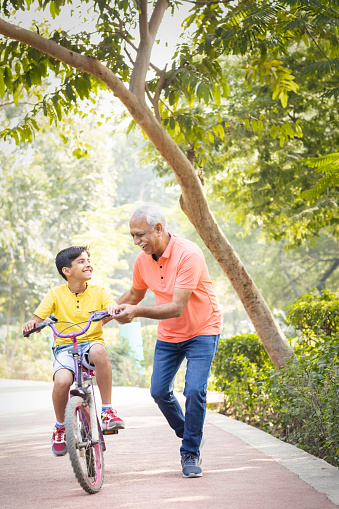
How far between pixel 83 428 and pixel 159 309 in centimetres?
94

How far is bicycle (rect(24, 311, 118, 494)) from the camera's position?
13.7 feet

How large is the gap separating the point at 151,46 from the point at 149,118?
3.97 feet

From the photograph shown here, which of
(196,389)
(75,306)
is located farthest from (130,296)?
(196,389)

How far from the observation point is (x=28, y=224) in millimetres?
26438

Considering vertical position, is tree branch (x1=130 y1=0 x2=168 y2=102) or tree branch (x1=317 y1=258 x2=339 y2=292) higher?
tree branch (x1=130 y1=0 x2=168 y2=102)

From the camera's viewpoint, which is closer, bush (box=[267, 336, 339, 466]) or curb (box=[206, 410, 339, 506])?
curb (box=[206, 410, 339, 506])

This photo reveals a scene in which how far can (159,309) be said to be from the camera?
4422 millimetres

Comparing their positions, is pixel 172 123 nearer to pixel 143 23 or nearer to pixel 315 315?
pixel 143 23

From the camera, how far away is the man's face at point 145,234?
466cm

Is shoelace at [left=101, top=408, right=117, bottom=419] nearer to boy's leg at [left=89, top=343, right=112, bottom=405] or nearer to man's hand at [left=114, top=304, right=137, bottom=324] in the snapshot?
boy's leg at [left=89, top=343, right=112, bottom=405]

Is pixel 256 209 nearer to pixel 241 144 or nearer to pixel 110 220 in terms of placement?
pixel 241 144

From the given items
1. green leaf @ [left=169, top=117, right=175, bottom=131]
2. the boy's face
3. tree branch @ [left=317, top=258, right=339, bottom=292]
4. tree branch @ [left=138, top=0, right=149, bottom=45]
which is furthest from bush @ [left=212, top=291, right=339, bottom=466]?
tree branch @ [left=317, top=258, right=339, bottom=292]

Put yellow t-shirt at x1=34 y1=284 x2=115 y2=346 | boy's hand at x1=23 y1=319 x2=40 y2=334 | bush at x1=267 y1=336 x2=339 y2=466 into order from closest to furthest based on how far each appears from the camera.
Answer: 1. boy's hand at x1=23 y1=319 x2=40 y2=334
2. yellow t-shirt at x1=34 y1=284 x2=115 y2=346
3. bush at x1=267 y1=336 x2=339 y2=466

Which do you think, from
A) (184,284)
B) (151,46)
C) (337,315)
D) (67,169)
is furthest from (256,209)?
(67,169)
